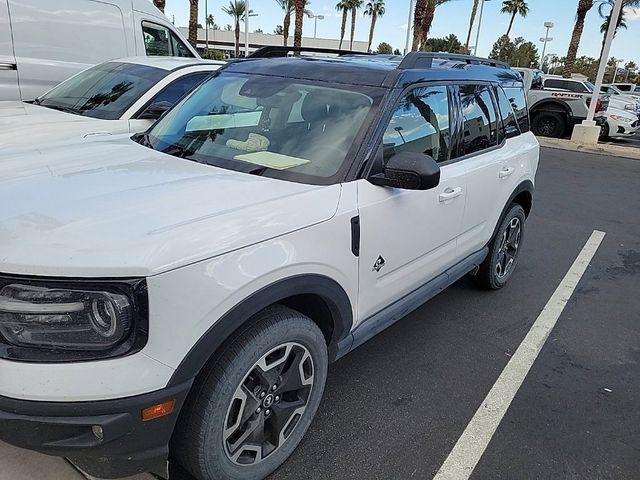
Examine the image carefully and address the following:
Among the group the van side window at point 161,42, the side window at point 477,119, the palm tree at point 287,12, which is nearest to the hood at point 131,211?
the side window at point 477,119

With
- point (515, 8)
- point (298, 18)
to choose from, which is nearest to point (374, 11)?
point (515, 8)

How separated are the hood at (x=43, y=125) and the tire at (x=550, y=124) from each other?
47.7ft

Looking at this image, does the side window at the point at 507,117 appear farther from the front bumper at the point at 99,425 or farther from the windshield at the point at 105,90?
the windshield at the point at 105,90

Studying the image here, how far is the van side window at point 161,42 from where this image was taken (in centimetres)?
792

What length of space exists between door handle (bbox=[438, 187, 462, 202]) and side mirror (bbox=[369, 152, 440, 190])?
0.61 metres

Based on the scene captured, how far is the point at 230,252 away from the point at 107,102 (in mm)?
4080

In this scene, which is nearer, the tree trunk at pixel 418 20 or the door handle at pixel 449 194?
the door handle at pixel 449 194

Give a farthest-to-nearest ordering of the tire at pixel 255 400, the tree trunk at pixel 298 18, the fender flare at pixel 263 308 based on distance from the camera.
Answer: the tree trunk at pixel 298 18 → the tire at pixel 255 400 → the fender flare at pixel 263 308

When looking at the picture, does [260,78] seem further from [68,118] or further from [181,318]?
[68,118]

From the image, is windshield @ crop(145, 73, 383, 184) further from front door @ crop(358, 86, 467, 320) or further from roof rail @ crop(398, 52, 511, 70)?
roof rail @ crop(398, 52, 511, 70)

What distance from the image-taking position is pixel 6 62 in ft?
21.6

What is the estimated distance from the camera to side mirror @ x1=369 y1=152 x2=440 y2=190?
2414 mm

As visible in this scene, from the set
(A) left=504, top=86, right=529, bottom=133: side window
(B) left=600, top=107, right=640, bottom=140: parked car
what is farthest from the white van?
(B) left=600, top=107, right=640, bottom=140: parked car

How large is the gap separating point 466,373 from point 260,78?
87.0 inches
